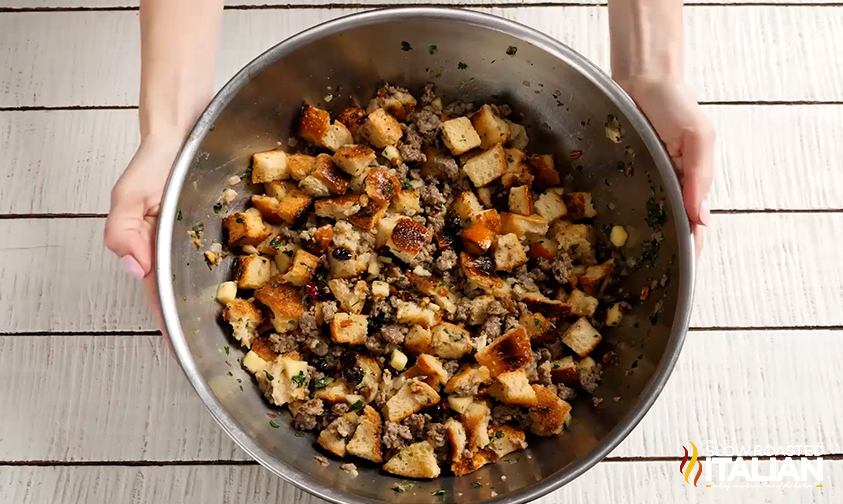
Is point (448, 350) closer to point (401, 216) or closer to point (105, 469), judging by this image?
point (401, 216)

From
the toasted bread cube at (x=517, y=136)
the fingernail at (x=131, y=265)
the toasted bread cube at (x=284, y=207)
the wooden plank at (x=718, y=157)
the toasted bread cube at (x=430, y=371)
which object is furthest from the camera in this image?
the wooden plank at (x=718, y=157)

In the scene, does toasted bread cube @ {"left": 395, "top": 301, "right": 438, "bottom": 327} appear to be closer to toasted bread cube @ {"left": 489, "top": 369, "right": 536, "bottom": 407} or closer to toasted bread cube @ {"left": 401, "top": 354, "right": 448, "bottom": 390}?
toasted bread cube @ {"left": 401, "top": 354, "right": 448, "bottom": 390}

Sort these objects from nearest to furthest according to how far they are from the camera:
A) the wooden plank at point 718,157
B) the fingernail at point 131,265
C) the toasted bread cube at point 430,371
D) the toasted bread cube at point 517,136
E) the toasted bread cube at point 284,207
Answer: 1. the fingernail at point 131,265
2. the toasted bread cube at point 430,371
3. the toasted bread cube at point 284,207
4. the toasted bread cube at point 517,136
5. the wooden plank at point 718,157

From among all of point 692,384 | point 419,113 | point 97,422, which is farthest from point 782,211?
point 97,422

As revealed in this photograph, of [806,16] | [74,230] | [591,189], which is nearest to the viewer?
[591,189]

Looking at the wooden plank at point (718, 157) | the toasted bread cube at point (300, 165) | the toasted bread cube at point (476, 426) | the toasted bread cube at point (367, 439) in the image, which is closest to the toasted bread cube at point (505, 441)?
the toasted bread cube at point (476, 426)

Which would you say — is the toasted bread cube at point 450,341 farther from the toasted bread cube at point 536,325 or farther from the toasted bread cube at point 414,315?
the toasted bread cube at point 536,325

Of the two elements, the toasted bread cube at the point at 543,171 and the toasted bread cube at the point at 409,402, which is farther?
the toasted bread cube at the point at 543,171
